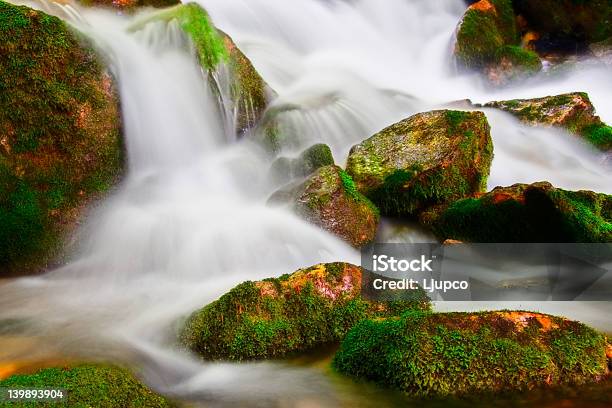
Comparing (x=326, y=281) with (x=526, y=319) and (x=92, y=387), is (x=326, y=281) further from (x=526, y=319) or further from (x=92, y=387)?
(x=92, y=387)

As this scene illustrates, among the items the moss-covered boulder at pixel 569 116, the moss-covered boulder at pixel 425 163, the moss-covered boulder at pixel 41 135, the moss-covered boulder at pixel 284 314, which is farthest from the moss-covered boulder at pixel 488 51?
the moss-covered boulder at pixel 284 314

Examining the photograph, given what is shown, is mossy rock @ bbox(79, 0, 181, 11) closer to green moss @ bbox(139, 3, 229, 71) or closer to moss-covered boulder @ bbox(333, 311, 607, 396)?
green moss @ bbox(139, 3, 229, 71)

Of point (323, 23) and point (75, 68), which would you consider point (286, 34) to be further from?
A: point (75, 68)

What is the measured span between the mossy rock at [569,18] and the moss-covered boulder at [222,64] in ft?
Answer: 42.4

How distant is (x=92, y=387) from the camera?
351cm

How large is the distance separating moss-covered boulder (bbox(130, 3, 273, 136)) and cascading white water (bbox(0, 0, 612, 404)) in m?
0.22

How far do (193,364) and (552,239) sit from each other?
4232 millimetres

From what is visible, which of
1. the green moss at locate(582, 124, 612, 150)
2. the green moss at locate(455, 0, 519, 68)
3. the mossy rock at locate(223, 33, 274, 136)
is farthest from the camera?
the green moss at locate(455, 0, 519, 68)

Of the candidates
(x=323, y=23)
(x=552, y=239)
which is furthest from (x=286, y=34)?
(x=552, y=239)

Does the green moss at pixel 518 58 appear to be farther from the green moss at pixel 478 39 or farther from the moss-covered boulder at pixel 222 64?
the moss-covered boulder at pixel 222 64

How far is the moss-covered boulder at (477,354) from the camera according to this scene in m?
3.74

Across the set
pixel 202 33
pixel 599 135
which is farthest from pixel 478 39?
pixel 202 33

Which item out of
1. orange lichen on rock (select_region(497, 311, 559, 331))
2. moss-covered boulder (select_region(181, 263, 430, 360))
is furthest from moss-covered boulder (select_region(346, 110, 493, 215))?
orange lichen on rock (select_region(497, 311, 559, 331))

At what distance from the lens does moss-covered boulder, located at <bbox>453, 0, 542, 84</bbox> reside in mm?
15344
